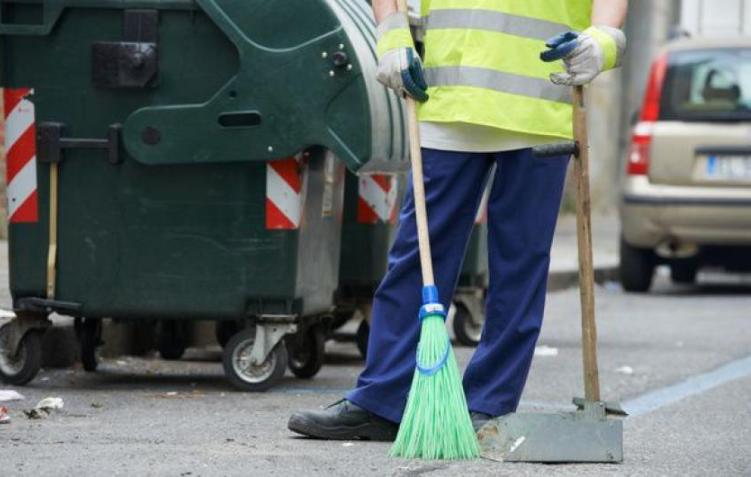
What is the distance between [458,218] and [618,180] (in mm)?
17464

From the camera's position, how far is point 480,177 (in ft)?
17.9

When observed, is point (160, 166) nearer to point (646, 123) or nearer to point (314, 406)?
point (314, 406)

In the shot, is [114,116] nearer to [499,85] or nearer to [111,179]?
[111,179]

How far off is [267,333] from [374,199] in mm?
1230

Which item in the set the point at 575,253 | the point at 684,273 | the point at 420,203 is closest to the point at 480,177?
the point at 420,203

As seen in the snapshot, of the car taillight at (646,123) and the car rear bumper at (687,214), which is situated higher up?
the car taillight at (646,123)

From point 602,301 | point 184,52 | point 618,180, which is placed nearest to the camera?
point 184,52

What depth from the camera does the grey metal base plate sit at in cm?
510

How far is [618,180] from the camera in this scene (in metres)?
22.7

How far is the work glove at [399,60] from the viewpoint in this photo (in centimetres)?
528

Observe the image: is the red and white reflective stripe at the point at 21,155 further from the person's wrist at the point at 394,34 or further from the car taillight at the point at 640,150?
the car taillight at the point at 640,150

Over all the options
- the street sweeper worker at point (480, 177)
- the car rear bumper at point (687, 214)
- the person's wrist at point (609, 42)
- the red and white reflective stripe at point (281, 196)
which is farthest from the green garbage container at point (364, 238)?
the car rear bumper at point (687, 214)

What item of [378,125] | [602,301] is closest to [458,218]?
[378,125]

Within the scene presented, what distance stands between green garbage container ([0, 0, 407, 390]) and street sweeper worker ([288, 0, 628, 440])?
4.56 ft
